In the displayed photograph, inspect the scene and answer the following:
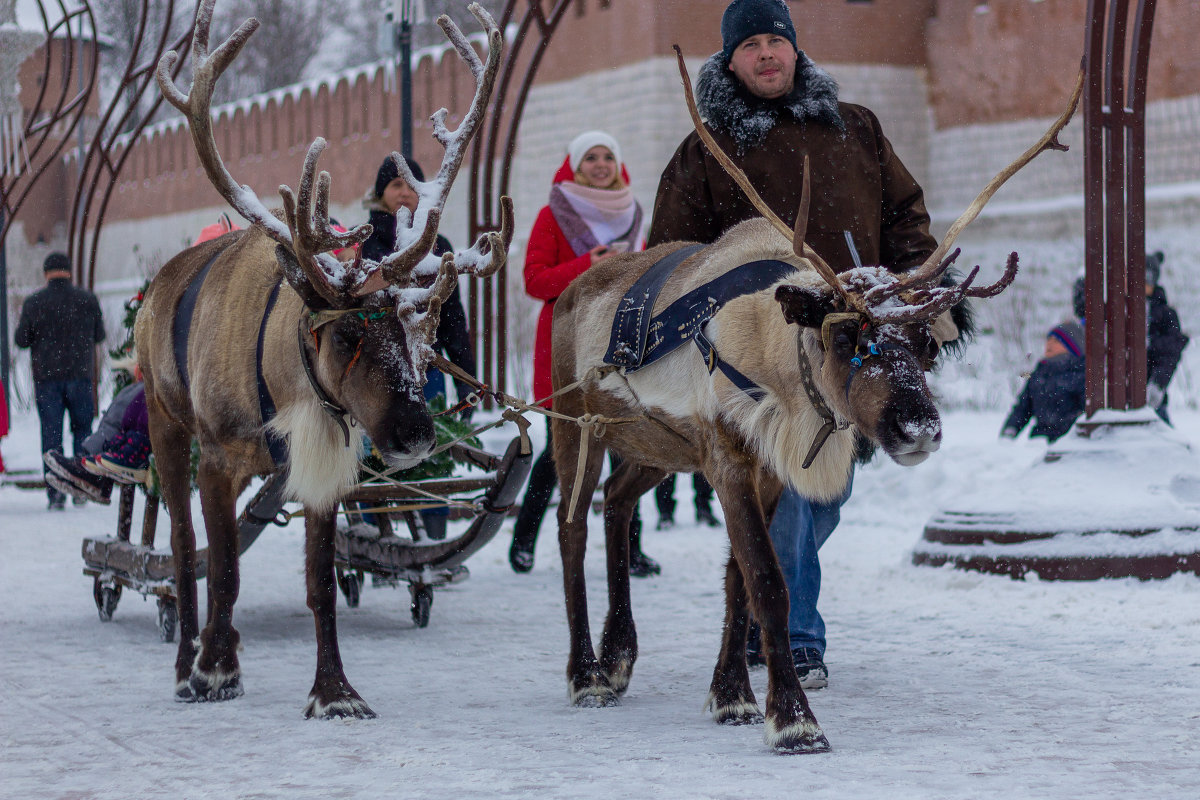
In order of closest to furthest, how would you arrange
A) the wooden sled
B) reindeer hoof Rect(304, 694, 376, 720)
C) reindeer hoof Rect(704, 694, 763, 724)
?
reindeer hoof Rect(704, 694, 763, 724) < reindeer hoof Rect(304, 694, 376, 720) < the wooden sled

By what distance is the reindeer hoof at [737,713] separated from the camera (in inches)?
191

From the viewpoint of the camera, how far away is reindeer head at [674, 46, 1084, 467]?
4.09m

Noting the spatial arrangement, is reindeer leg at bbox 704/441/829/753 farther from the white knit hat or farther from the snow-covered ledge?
the white knit hat

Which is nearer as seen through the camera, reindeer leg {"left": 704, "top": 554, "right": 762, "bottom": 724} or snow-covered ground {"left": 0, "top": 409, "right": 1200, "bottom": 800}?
snow-covered ground {"left": 0, "top": 409, "right": 1200, "bottom": 800}

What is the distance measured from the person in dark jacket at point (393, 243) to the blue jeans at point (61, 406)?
21.1 feet

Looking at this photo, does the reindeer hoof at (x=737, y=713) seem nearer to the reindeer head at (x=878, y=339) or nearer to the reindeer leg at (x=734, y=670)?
the reindeer leg at (x=734, y=670)

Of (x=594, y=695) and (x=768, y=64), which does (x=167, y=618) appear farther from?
(x=768, y=64)

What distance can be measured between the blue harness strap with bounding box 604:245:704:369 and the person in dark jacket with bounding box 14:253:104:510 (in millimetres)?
9166

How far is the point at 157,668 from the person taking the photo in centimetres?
611

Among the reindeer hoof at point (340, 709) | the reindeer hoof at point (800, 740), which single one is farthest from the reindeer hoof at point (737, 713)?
the reindeer hoof at point (340, 709)

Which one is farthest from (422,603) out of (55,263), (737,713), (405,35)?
(55,263)

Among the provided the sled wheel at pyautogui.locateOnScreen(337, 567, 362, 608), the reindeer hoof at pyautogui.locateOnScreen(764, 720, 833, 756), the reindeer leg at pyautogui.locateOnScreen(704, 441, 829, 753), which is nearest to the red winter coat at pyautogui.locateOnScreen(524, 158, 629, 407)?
the sled wheel at pyautogui.locateOnScreen(337, 567, 362, 608)

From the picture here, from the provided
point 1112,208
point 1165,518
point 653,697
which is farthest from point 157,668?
point 1112,208

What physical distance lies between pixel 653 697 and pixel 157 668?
2066 millimetres
